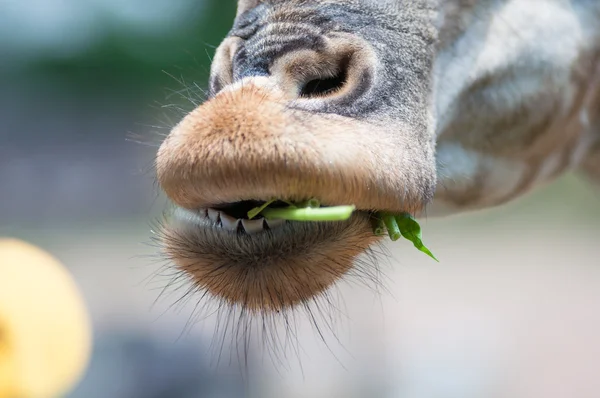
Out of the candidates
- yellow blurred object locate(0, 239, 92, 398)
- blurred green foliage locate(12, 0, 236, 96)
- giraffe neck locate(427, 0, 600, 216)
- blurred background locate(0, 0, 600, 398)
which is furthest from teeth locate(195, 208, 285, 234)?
blurred green foliage locate(12, 0, 236, 96)

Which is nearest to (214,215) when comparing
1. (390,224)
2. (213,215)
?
(213,215)

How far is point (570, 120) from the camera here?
5.83 ft

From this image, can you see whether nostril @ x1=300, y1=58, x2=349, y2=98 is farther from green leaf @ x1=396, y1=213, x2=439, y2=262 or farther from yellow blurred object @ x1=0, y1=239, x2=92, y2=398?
yellow blurred object @ x1=0, y1=239, x2=92, y2=398

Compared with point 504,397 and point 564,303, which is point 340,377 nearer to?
point 504,397

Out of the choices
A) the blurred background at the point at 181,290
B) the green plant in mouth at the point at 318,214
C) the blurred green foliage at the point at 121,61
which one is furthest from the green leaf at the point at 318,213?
the blurred green foliage at the point at 121,61

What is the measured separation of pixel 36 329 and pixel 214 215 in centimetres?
225

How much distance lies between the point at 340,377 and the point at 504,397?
44.7 inches

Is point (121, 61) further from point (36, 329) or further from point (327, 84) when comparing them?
point (327, 84)

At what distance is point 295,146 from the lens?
99 centimetres

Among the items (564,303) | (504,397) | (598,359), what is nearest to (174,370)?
(504,397)

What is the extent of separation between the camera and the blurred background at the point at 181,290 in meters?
4.89

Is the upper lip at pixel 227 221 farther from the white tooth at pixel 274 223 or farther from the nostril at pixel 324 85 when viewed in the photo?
the nostril at pixel 324 85

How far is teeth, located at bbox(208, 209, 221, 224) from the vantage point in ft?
3.68

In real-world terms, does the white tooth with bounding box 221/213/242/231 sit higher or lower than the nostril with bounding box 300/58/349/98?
lower
